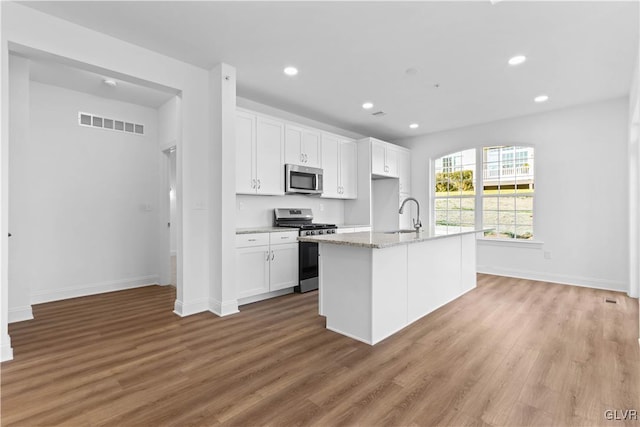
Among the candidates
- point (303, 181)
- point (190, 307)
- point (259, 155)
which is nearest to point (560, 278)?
point (303, 181)

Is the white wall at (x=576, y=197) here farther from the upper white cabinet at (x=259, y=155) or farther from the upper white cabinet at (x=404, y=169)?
the upper white cabinet at (x=259, y=155)

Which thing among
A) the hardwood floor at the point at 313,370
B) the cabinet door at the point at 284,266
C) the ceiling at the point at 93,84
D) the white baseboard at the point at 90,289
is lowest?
the hardwood floor at the point at 313,370

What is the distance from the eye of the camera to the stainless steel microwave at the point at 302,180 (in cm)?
445

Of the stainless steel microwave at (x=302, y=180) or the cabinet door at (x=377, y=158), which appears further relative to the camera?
the cabinet door at (x=377, y=158)

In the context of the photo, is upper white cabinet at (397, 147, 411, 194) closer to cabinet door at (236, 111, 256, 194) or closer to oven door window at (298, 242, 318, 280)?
oven door window at (298, 242, 318, 280)

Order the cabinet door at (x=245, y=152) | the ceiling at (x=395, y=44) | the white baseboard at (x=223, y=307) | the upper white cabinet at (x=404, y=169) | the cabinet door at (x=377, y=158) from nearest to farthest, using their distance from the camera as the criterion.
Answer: the ceiling at (x=395, y=44) < the white baseboard at (x=223, y=307) < the cabinet door at (x=245, y=152) < the cabinet door at (x=377, y=158) < the upper white cabinet at (x=404, y=169)

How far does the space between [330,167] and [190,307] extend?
9.99ft

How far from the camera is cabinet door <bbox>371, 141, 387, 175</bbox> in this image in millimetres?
5547

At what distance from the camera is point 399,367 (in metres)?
2.18

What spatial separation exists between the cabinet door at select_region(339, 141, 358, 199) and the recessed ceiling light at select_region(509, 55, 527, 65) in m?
2.77

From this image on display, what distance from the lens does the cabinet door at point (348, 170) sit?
543 centimetres

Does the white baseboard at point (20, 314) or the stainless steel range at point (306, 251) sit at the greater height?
the stainless steel range at point (306, 251)

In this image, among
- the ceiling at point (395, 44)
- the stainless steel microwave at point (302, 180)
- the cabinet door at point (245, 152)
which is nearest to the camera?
the ceiling at point (395, 44)

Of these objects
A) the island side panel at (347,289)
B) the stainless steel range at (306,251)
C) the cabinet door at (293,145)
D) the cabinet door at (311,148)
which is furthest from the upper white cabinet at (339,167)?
the island side panel at (347,289)
